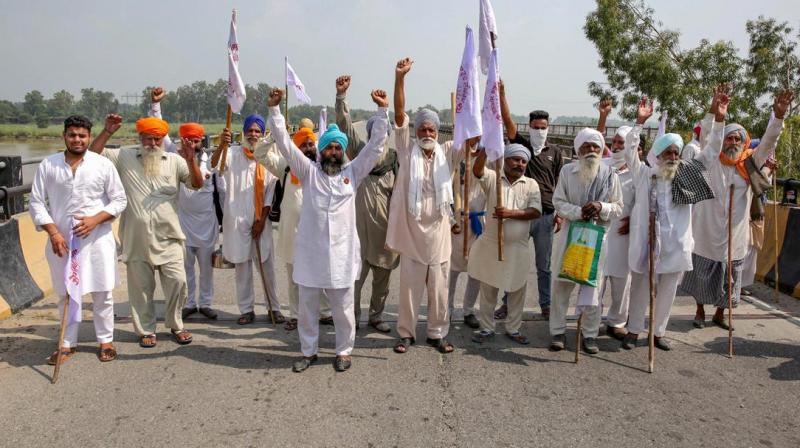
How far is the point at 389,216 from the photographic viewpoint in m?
4.85

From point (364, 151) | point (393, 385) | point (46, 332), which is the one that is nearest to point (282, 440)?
point (393, 385)

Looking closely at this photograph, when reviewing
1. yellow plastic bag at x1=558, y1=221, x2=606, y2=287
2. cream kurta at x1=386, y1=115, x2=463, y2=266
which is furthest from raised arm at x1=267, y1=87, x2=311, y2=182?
yellow plastic bag at x1=558, y1=221, x2=606, y2=287

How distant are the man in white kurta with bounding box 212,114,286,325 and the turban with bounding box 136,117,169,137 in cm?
72

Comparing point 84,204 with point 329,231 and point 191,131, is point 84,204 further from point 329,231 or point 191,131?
point 329,231

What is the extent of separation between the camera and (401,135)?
4613 millimetres

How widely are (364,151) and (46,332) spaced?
3.18 metres

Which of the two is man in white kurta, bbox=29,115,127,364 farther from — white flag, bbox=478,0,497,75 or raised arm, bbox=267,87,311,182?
white flag, bbox=478,0,497,75

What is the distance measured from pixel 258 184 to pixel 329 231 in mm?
1335

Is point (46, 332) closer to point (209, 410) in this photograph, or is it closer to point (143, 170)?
point (143, 170)

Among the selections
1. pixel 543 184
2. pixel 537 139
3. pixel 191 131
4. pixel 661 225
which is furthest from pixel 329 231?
pixel 661 225

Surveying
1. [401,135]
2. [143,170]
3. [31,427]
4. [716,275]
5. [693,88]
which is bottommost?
[31,427]

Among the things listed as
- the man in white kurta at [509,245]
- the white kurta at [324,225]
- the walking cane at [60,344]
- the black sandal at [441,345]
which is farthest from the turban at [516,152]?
the walking cane at [60,344]

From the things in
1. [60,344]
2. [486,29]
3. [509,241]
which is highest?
[486,29]

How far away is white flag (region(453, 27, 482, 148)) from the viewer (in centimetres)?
466
